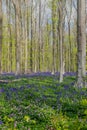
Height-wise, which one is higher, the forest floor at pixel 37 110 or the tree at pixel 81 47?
the tree at pixel 81 47

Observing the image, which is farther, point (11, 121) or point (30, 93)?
point (30, 93)

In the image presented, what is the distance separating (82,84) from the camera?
14477mm

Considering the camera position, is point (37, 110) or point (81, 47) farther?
point (81, 47)

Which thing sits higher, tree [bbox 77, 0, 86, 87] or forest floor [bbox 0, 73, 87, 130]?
tree [bbox 77, 0, 86, 87]

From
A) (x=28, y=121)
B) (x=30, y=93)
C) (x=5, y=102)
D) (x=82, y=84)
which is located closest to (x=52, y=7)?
(x=82, y=84)

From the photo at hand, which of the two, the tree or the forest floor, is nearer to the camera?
the forest floor

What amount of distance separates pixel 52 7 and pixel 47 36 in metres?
24.2

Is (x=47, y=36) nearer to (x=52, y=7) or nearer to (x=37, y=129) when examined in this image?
(x=52, y=7)

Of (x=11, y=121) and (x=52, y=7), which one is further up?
(x=52, y=7)

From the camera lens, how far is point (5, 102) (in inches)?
389

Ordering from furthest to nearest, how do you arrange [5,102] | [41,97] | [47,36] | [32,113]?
[47,36]
[41,97]
[5,102]
[32,113]

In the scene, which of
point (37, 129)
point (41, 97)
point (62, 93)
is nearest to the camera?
point (37, 129)

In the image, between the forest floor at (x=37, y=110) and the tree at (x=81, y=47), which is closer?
the forest floor at (x=37, y=110)

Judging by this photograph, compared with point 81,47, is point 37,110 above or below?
below
